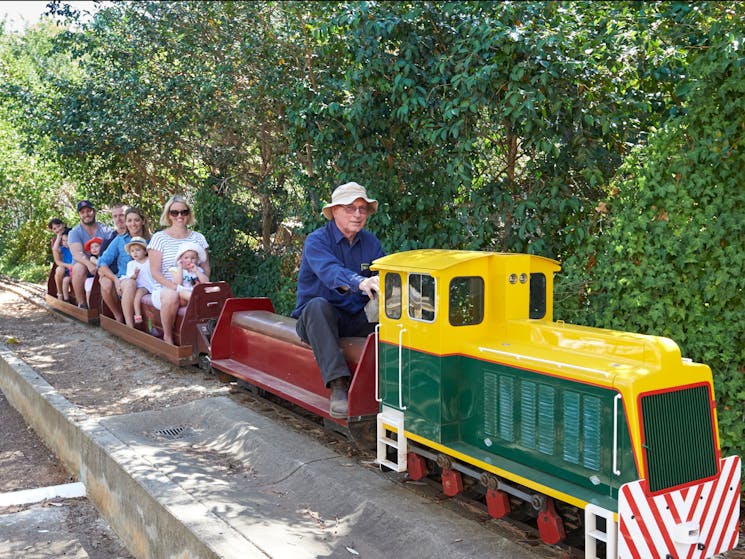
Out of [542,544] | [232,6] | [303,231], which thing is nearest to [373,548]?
[542,544]

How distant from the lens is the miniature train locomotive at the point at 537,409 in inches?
144

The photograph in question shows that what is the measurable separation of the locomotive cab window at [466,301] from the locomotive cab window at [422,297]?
0.13 metres

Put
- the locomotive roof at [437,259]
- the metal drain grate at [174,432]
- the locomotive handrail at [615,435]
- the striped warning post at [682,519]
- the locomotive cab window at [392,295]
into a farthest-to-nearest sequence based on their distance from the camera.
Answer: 1. the metal drain grate at [174,432]
2. the locomotive cab window at [392,295]
3. the locomotive roof at [437,259]
4. the locomotive handrail at [615,435]
5. the striped warning post at [682,519]

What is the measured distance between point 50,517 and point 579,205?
15.7 ft

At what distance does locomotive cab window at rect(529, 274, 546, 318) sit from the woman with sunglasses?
4872mm

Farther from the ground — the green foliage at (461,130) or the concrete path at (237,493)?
the green foliage at (461,130)

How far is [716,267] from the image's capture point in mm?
4848

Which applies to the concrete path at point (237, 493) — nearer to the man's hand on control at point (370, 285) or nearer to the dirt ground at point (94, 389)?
the dirt ground at point (94, 389)

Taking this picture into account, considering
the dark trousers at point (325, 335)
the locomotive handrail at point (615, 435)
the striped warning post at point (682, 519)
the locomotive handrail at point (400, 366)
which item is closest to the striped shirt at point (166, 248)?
the dark trousers at point (325, 335)

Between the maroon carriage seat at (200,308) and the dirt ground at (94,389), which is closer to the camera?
the dirt ground at (94,389)

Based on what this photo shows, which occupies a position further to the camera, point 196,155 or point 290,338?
point 196,155

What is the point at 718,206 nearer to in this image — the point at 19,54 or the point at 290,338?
the point at 290,338

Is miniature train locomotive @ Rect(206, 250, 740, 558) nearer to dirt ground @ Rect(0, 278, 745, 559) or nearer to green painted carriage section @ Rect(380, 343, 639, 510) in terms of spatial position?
green painted carriage section @ Rect(380, 343, 639, 510)

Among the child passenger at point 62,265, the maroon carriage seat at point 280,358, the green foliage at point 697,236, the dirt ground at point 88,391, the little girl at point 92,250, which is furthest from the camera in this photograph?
the child passenger at point 62,265
